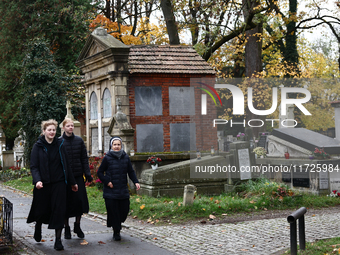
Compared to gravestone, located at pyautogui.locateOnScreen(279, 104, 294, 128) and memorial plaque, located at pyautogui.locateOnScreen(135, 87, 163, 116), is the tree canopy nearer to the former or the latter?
memorial plaque, located at pyautogui.locateOnScreen(135, 87, 163, 116)

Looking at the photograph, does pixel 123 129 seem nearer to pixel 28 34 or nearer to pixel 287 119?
pixel 287 119

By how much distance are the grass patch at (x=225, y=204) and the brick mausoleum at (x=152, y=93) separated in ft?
10.9

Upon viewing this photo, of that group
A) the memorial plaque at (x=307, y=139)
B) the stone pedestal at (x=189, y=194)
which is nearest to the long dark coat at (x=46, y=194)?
the stone pedestal at (x=189, y=194)

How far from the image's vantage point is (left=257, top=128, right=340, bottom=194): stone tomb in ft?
38.6

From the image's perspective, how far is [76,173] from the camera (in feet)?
25.3

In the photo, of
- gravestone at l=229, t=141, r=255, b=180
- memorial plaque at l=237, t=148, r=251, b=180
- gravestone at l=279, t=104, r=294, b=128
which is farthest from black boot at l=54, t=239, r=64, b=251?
gravestone at l=279, t=104, r=294, b=128

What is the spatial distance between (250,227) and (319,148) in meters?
4.61

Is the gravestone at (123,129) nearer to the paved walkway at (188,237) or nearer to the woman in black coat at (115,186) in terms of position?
the paved walkway at (188,237)

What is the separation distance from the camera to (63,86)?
21.1m

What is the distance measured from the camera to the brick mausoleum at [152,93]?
47.4 ft

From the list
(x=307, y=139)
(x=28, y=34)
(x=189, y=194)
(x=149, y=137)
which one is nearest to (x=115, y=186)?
(x=189, y=194)

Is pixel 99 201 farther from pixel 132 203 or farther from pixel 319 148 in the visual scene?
pixel 319 148

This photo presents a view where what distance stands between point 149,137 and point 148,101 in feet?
3.94

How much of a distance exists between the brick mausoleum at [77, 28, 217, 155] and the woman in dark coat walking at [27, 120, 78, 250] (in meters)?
6.91
